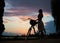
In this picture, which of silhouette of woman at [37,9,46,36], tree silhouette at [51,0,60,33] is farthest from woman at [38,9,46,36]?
tree silhouette at [51,0,60,33]

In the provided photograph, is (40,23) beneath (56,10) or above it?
beneath

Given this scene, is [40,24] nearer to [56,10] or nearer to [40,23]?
[40,23]

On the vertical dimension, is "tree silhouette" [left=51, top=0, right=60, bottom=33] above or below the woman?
above

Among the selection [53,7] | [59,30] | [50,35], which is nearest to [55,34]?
[50,35]

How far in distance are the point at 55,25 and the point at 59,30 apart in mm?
553

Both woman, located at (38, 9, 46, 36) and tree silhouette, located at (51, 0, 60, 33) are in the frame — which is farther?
tree silhouette, located at (51, 0, 60, 33)

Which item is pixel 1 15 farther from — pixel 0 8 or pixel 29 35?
pixel 29 35

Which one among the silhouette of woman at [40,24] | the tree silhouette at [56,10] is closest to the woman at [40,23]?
the silhouette of woman at [40,24]

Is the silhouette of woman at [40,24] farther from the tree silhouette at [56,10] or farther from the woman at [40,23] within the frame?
the tree silhouette at [56,10]

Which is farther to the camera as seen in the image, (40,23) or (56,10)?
(56,10)

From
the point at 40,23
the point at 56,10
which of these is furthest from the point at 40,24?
the point at 56,10

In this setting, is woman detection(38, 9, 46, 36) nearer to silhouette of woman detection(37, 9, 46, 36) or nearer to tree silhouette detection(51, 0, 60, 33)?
silhouette of woman detection(37, 9, 46, 36)

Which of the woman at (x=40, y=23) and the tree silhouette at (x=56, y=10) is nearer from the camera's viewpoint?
the woman at (x=40, y=23)

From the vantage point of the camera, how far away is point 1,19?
65.7 ft
